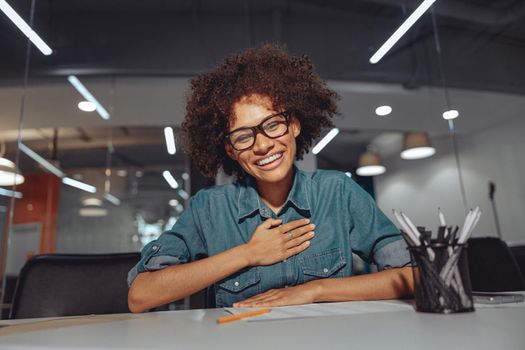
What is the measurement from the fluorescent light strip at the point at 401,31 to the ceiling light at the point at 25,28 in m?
3.30

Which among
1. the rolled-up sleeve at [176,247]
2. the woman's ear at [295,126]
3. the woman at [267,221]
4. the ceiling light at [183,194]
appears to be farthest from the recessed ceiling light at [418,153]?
the rolled-up sleeve at [176,247]

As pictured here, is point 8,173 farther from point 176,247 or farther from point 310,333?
point 310,333

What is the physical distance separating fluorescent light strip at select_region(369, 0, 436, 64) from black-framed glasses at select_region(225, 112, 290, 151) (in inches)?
120

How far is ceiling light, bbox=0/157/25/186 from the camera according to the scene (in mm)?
3592

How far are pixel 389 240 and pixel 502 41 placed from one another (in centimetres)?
378

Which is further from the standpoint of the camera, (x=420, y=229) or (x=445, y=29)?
(x=445, y=29)

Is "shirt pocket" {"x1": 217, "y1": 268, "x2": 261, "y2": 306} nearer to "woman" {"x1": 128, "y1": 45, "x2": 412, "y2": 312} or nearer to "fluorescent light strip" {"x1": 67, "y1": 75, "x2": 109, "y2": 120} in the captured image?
"woman" {"x1": 128, "y1": 45, "x2": 412, "y2": 312}

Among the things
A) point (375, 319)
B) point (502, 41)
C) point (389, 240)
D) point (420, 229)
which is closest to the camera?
point (375, 319)

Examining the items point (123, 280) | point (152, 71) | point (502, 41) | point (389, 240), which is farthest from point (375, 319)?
point (502, 41)

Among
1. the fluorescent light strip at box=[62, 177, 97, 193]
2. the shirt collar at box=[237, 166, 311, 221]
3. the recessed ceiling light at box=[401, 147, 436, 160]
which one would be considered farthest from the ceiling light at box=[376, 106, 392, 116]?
the fluorescent light strip at box=[62, 177, 97, 193]

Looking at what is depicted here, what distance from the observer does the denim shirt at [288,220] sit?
45.1 inches

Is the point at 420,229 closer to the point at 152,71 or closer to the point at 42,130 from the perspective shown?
the point at 152,71

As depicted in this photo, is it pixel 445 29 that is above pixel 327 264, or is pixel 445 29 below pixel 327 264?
above

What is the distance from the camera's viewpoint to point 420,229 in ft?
2.49
